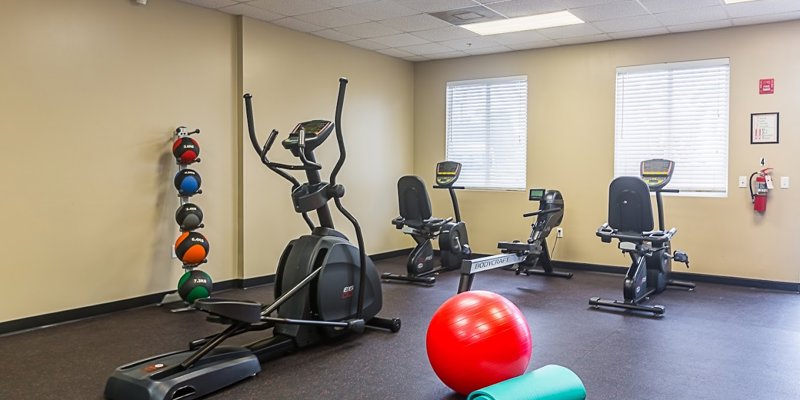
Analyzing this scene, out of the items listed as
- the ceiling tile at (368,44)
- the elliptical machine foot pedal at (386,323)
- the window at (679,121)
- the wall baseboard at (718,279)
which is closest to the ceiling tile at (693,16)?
the window at (679,121)

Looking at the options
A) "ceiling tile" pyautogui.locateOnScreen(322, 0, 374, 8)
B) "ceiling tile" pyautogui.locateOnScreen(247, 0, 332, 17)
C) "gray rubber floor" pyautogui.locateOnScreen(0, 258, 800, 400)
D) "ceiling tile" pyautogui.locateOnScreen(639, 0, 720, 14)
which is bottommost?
"gray rubber floor" pyautogui.locateOnScreen(0, 258, 800, 400)

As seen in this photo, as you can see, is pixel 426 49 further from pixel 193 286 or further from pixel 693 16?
pixel 193 286

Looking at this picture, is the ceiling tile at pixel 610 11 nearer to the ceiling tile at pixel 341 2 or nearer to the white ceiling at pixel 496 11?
the white ceiling at pixel 496 11

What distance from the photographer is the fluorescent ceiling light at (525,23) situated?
614 centimetres

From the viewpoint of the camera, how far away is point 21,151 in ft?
14.9

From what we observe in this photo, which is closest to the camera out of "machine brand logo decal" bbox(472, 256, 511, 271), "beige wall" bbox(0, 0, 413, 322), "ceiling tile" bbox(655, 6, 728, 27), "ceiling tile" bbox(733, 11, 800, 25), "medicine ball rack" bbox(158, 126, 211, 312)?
"machine brand logo decal" bbox(472, 256, 511, 271)

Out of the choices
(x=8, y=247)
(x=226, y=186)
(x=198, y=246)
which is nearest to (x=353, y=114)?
(x=226, y=186)

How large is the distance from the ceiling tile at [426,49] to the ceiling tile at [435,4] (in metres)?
1.69

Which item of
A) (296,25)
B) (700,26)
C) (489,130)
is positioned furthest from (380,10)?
(700,26)

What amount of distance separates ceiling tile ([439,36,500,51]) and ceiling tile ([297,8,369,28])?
1.48 metres

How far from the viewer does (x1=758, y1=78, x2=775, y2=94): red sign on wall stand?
247 inches

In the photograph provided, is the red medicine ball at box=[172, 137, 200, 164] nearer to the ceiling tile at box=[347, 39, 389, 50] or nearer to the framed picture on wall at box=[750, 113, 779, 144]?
the ceiling tile at box=[347, 39, 389, 50]

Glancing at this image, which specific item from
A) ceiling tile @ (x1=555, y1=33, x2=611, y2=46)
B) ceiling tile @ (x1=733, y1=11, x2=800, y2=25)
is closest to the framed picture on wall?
ceiling tile @ (x1=733, y1=11, x2=800, y2=25)

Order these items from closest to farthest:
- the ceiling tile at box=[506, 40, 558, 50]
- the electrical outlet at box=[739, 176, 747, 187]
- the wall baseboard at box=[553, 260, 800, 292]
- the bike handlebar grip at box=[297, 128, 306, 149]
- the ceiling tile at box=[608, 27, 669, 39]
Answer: the bike handlebar grip at box=[297, 128, 306, 149]
the wall baseboard at box=[553, 260, 800, 292]
the electrical outlet at box=[739, 176, 747, 187]
the ceiling tile at box=[608, 27, 669, 39]
the ceiling tile at box=[506, 40, 558, 50]
